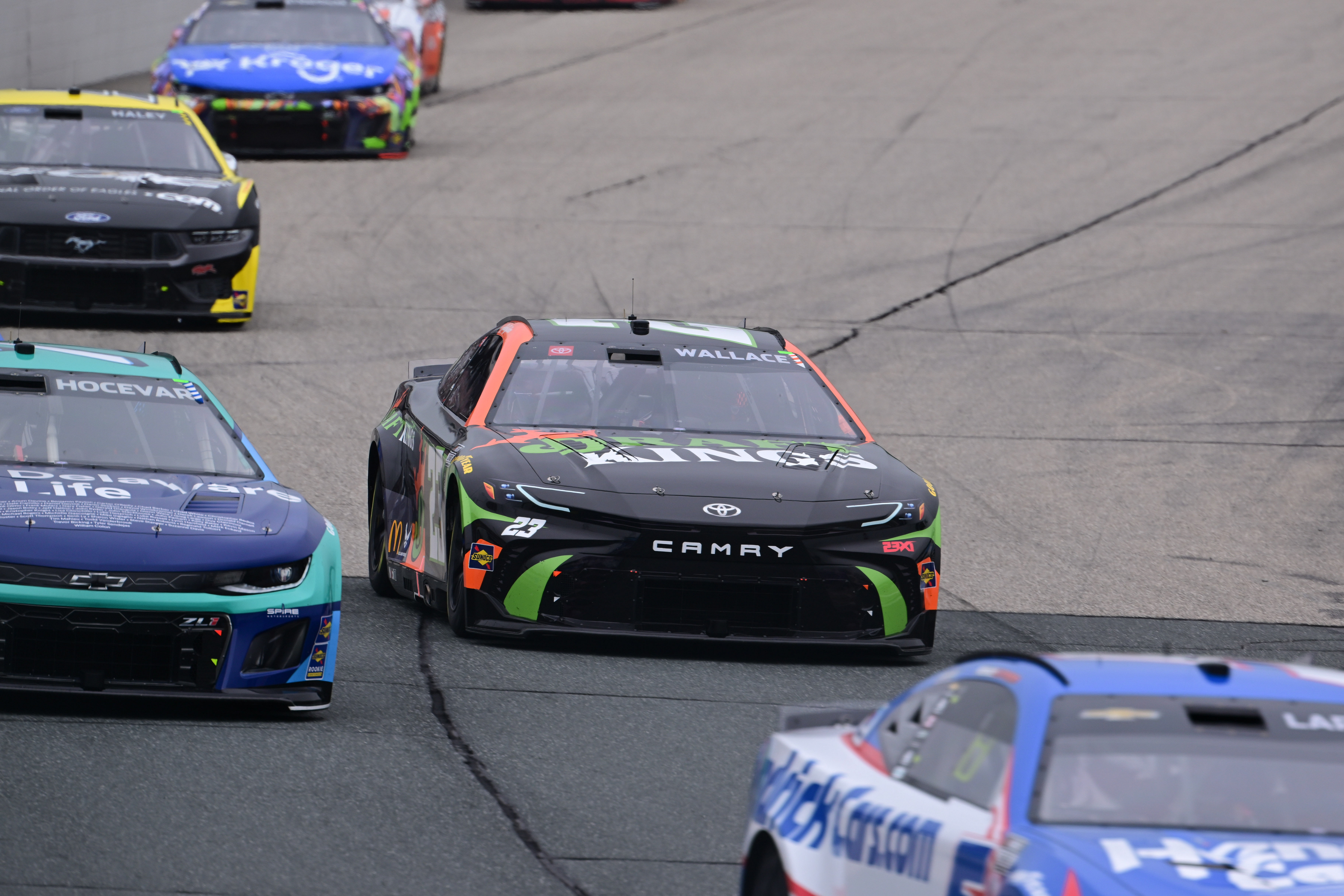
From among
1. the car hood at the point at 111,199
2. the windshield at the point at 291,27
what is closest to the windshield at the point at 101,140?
the car hood at the point at 111,199

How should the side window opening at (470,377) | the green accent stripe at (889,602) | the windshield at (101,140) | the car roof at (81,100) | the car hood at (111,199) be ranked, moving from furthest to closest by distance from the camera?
1. the car roof at (81,100)
2. the windshield at (101,140)
3. the car hood at (111,199)
4. the side window opening at (470,377)
5. the green accent stripe at (889,602)

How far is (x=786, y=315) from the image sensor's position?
1781cm

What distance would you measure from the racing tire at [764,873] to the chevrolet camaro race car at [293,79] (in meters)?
17.1

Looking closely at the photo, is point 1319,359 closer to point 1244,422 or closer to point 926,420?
point 1244,422

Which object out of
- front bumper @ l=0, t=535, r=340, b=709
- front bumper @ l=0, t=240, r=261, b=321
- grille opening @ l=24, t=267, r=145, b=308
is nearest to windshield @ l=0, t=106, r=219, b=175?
front bumper @ l=0, t=240, r=261, b=321

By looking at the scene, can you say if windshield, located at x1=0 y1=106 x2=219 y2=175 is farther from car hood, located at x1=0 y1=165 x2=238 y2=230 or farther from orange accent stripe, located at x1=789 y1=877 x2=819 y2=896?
orange accent stripe, located at x1=789 y1=877 x2=819 y2=896

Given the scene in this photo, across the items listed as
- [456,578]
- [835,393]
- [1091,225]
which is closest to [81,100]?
[835,393]

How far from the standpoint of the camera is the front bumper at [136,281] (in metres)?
15.7

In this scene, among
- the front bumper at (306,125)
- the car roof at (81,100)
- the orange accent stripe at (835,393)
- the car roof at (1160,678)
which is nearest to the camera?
the car roof at (1160,678)

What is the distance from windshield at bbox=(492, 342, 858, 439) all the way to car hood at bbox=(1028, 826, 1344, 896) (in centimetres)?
636

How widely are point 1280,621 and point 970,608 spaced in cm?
153

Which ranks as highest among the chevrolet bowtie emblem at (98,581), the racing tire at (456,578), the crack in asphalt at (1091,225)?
the chevrolet bowtie emblem at (98,581)

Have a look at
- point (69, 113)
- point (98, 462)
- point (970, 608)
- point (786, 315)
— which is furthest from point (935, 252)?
point (98, 462)

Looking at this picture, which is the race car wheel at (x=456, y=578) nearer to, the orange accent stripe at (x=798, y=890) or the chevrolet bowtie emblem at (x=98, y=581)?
the chevrolet bowtie emblem at (x=98, y=581)
